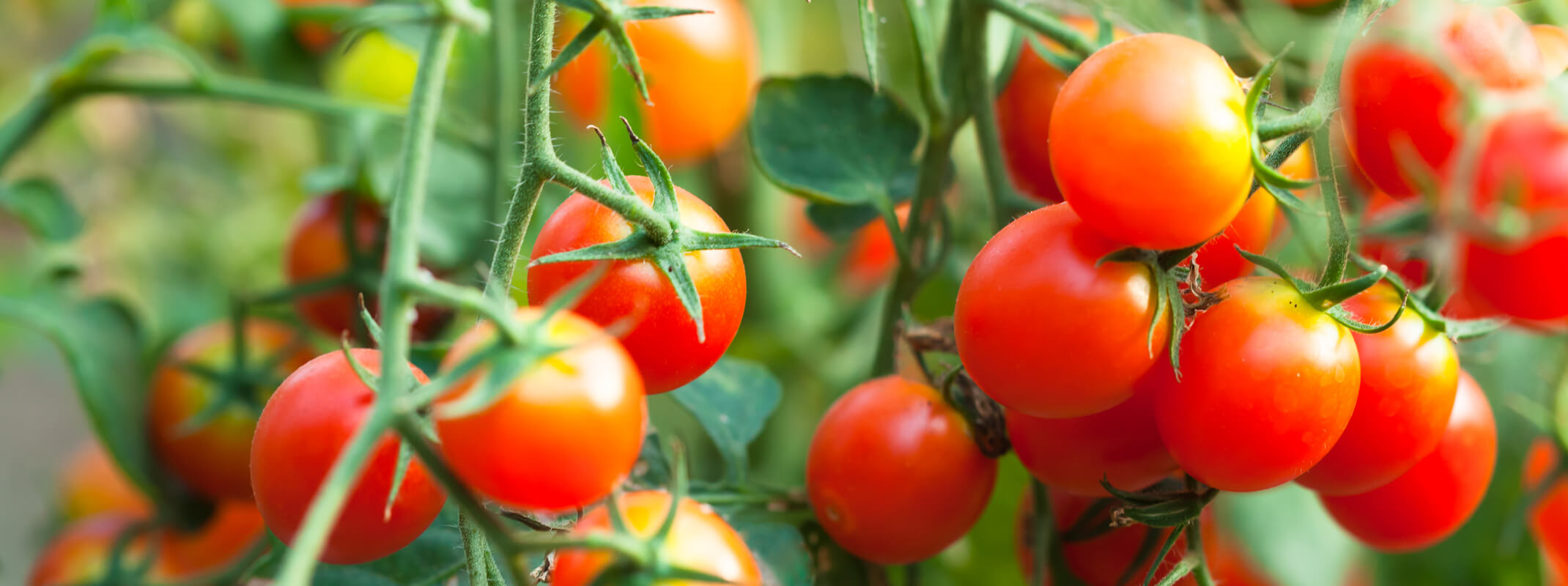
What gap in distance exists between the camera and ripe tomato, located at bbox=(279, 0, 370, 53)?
728mm

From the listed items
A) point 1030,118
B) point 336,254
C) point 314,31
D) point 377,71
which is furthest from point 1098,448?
point 377,71

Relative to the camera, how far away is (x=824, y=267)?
95 centimetres

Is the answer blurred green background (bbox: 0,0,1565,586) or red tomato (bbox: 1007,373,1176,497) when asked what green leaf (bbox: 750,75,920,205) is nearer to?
blurred green background (bbox: 0,0,1565,586)

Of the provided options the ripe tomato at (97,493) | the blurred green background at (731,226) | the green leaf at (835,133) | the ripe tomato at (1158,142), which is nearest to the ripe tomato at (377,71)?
the blurred green background at (731,226)

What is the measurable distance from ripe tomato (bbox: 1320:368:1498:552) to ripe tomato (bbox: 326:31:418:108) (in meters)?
0.74

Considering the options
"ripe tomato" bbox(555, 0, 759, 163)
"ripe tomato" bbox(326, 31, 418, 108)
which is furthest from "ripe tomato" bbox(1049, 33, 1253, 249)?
"ripe tomato" bbox(326, 31, 418, 108)

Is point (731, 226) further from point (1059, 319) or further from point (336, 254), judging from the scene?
point (1059, 319)

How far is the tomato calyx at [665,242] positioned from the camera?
Answer: 0.31 m

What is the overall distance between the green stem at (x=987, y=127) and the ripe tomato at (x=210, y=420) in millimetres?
450

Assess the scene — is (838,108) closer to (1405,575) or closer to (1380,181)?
(1380,181)

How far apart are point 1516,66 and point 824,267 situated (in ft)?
2.18

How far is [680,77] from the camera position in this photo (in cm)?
73

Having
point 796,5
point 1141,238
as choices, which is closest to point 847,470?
point 1141,238

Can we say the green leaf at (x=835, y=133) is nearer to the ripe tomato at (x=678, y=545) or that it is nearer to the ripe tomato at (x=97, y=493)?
the ripe tomato at (x=678, y=545)
